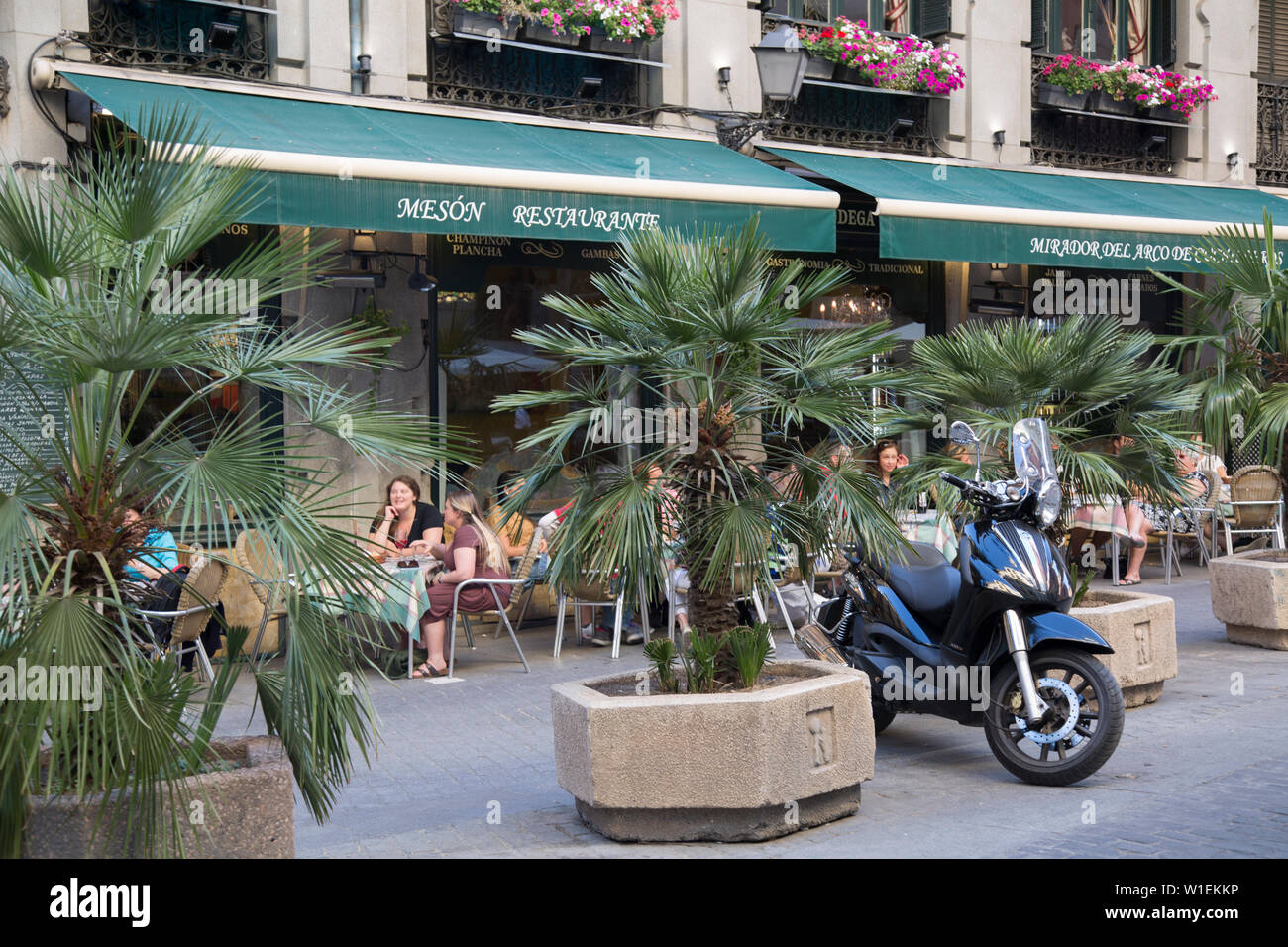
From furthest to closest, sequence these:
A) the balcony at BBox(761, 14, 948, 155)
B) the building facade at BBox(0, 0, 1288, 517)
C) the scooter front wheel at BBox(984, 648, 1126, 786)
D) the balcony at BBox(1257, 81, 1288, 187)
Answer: the balcony at BBox(1257, 81, 1288, 187) < the balcony at BBox(761, 14, 948, 155) < the building facade at BBox(0, 0, 1288, 517) < the scooter front wheel at BBox(984, 648, 1126, 786)

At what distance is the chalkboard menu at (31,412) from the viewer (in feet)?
14.4

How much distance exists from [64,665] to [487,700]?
16.1 ft

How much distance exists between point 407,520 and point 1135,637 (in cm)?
513

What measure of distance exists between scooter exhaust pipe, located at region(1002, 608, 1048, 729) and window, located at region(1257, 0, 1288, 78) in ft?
48.7

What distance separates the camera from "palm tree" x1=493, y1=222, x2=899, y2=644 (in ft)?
19.1

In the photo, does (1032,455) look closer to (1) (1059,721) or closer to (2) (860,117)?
(1) (1059,721)

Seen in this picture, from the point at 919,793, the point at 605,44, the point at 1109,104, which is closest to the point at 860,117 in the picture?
the point at 605,44

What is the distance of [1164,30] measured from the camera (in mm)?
17406

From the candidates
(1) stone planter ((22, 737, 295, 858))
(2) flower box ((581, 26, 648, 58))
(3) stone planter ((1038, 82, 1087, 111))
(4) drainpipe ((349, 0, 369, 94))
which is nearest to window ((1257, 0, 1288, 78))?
(3) stone planter ((1038, 82, 1087, 111))

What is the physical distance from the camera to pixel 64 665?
12.9 ft

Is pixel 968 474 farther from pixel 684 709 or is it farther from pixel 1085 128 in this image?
pixel 1085 128

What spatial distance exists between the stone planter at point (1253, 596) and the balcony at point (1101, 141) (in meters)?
6.82

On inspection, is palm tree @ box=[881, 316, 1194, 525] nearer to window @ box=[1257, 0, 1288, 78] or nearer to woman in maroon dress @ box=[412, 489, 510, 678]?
woman in maroon dress @ box=[412, 489, 510, 678]

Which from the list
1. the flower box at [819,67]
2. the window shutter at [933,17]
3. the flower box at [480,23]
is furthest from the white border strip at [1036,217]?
the flower box at [480,23]
